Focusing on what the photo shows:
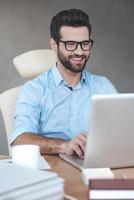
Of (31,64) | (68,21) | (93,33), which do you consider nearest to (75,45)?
(68,21)

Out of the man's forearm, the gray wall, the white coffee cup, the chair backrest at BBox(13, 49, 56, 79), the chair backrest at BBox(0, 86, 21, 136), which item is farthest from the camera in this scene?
the gray wall

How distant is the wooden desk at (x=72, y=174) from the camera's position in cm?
140

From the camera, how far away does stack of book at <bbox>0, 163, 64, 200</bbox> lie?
1.13 m

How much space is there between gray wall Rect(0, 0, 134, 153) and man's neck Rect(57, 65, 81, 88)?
181 centimetres

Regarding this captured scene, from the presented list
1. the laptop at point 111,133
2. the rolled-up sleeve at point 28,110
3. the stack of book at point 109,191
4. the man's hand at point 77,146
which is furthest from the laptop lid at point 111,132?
the rolled-up sleeve at point 28,110

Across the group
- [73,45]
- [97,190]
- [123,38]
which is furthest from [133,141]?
[123,38]

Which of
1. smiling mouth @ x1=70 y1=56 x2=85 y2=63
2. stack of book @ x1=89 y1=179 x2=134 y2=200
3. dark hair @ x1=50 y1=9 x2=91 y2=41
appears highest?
dark hair @ x1=50 y1=9 x2=91 y2=41

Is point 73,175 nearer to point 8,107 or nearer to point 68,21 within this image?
point 8,107

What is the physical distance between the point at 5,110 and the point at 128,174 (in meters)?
0.99

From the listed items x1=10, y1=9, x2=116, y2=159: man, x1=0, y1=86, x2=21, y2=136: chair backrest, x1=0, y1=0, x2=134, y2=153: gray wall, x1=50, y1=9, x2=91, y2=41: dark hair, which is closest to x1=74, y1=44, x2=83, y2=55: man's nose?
x1=10, y1=9, x2=116, y2=159: man

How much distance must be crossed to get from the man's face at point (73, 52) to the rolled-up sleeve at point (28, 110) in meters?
0.20

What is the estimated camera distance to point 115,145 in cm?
157

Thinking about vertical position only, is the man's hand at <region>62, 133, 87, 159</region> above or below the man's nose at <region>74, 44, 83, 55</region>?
→ below

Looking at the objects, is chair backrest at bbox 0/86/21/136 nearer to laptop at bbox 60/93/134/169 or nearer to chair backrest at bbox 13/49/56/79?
chair backrest at bbox 13/49/56/79
